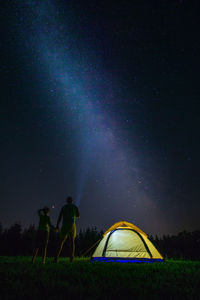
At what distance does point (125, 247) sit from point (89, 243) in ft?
48.1

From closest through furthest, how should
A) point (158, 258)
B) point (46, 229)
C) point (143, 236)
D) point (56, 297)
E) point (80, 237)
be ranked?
1. point (56, 297)
2. point (46, 229)
3. point (158, 258)
4. point (143, 236)
5. point (80, 237)

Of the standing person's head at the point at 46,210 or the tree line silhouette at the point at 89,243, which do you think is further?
the tree line silhouette at the point at 89,243

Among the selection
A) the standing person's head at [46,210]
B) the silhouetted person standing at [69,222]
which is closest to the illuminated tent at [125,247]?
the silhouetted person standing at [69,222]

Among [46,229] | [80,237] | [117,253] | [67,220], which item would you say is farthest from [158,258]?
[80,237]

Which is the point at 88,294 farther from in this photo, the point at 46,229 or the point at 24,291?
the point at 46,229

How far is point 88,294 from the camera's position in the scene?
2561 millimetres

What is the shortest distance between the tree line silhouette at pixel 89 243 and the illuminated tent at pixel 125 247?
3.52 m

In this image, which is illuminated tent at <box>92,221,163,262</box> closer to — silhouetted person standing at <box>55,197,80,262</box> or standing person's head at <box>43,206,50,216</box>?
silhouetted person standing at <box>55,197,80,262</box>

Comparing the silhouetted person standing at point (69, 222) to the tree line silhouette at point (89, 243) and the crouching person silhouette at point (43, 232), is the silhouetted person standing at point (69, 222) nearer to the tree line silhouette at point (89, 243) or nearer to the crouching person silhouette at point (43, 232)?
the crouching person silhouette at point (43, 232)

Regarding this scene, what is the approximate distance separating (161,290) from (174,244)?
23.2 meters

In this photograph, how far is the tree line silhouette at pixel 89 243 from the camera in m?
14.3

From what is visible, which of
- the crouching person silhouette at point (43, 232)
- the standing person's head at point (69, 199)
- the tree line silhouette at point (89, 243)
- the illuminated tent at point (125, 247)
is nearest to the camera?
the crouching person silhouette at point (43, 232)

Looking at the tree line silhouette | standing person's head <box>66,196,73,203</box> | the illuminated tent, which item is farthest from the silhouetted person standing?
the tree line silhouette

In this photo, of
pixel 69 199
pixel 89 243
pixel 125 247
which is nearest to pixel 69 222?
pixel 69 199
